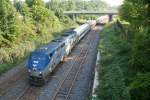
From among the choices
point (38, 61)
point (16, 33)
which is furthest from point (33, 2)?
point (38, 61)

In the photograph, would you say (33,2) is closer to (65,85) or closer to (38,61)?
(38,61)

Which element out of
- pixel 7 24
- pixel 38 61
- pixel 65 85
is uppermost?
pixel 7 24

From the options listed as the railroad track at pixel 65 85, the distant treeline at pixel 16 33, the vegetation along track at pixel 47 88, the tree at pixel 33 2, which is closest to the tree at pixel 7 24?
the distant treeline at pixel 16 33

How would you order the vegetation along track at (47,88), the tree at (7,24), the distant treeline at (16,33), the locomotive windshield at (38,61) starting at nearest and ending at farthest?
the vegetation along track at (47,88), the locomotive windshield at (38,61), the distant treeline at (16,33), the tree at (7,24)

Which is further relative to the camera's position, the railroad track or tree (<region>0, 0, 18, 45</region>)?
tree (<region>0, 0, 18, 45</region>)

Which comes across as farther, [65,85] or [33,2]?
[33,2]

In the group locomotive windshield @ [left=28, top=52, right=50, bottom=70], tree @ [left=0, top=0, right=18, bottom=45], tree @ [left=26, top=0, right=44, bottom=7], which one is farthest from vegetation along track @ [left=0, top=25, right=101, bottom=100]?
tree @ [left=26, top=0, right=44, bottom=7]

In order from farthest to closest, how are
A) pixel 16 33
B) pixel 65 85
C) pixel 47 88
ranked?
1. pixel 16 33
2. pixel 65 85
3. pixel 47 88

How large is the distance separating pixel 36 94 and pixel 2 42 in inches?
563

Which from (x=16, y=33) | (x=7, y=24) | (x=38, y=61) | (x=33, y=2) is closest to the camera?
(x=38, y=61)

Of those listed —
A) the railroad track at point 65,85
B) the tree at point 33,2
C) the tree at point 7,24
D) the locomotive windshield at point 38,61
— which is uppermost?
the tree at point 33,2

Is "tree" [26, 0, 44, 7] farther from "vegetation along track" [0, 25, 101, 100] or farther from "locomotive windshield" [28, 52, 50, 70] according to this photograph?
"locomotive windshield" [28, 52, 50, 70]

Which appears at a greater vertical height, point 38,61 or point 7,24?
point 7,24

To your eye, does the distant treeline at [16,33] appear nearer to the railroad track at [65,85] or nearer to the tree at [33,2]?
the tree at [33,2]
